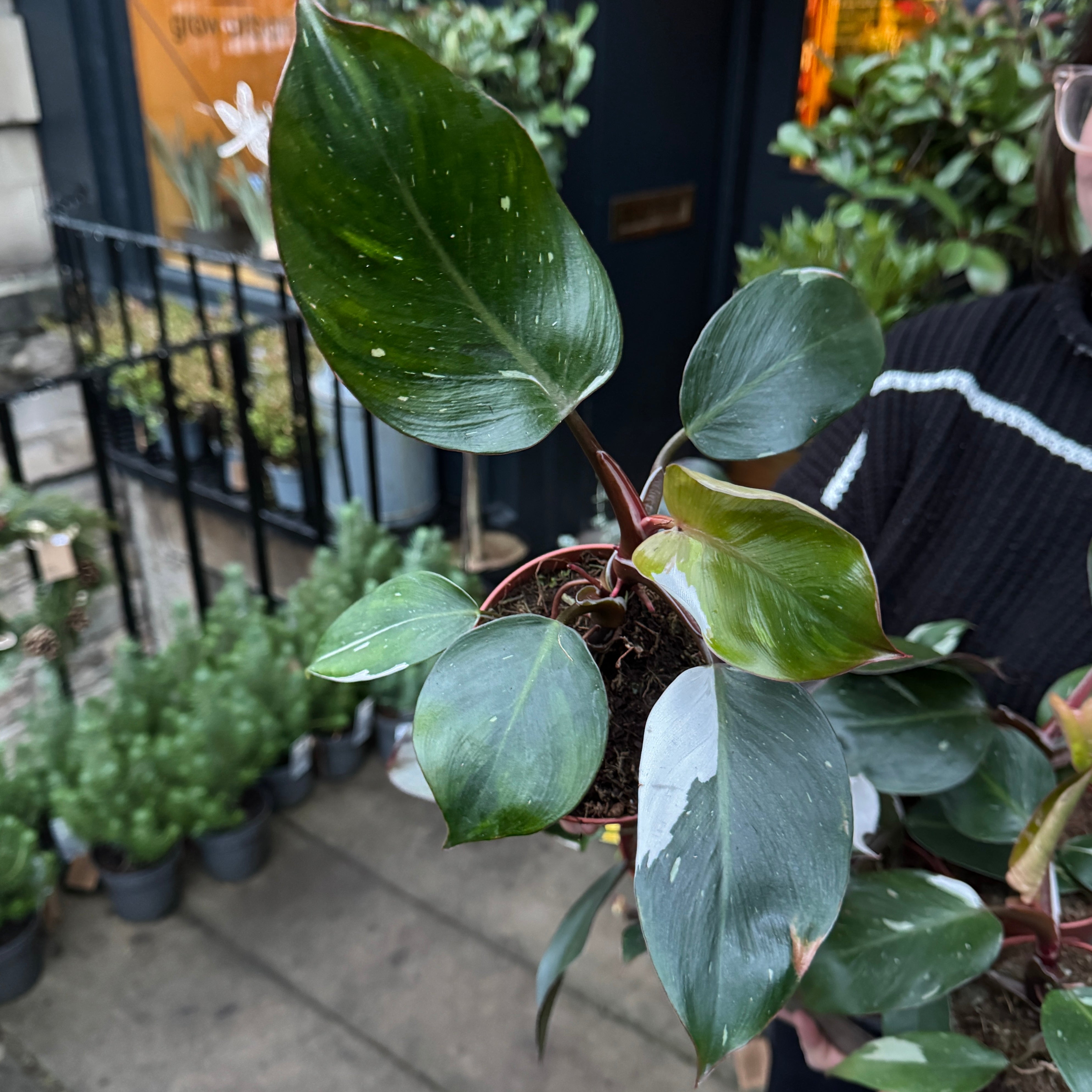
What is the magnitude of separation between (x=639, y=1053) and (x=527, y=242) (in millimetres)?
1417

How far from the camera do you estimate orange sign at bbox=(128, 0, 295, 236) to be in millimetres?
2914

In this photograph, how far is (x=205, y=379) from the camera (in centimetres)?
305

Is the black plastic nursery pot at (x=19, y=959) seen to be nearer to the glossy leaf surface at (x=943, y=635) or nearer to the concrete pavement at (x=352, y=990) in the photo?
the concrete pavement at (x=352, y=990)

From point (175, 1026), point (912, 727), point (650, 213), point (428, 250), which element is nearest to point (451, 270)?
point (428, 250)

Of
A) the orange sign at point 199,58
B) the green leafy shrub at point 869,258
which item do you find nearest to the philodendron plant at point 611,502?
the green leafy shrub at point 869,258

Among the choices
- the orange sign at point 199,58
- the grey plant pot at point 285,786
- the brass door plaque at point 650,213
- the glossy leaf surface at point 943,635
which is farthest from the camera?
the orange sign at point 199,58

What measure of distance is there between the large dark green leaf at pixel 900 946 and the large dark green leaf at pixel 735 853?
0.52ft

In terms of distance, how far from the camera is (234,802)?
1.68 metres

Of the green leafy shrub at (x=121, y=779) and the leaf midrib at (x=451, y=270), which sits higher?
the leaf midrib at (x=451, y=270)

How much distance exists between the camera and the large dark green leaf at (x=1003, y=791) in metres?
0.52

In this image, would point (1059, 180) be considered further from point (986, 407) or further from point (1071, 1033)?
point (1071, 1033)

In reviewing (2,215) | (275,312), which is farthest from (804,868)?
(2,215)

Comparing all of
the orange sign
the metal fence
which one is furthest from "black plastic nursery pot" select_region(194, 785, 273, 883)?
the orange sign

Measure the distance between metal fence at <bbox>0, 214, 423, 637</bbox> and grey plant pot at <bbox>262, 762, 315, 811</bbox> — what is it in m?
0.41
